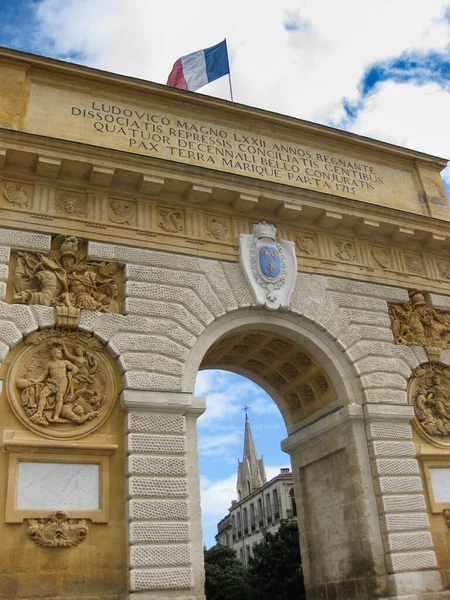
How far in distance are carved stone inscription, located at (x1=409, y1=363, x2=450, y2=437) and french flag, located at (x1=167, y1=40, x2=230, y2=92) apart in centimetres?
873

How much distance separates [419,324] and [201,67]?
8.30 m

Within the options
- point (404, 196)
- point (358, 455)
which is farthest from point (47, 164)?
point (404, 196)

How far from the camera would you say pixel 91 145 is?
11508mm

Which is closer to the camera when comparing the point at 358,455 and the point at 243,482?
the point at 358,455

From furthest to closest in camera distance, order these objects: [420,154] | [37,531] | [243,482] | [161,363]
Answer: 1. [243,482]
2. [420,154]
3. [161,363]
4. [37,531]

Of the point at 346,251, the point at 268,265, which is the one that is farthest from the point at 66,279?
the point at 346,251

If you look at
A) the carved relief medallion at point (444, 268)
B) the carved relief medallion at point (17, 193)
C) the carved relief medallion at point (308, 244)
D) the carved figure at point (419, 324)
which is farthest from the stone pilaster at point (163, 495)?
the carved relief medallion at point (444, 268)

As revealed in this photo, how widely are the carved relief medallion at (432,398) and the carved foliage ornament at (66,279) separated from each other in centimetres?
654

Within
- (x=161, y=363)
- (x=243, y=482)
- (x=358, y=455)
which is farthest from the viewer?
(x=243, y=482)

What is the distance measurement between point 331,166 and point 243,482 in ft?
211

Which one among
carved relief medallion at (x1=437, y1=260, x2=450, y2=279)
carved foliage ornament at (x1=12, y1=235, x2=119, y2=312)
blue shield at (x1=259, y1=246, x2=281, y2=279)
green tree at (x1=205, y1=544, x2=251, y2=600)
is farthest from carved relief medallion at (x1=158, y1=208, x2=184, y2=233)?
green tree at (x1=205, y1=544, x2=251, y2=600)

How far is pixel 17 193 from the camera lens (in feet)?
37.5

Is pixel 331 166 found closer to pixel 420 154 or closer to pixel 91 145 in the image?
pixel 420 154

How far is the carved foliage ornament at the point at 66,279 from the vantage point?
10891 millimetres
